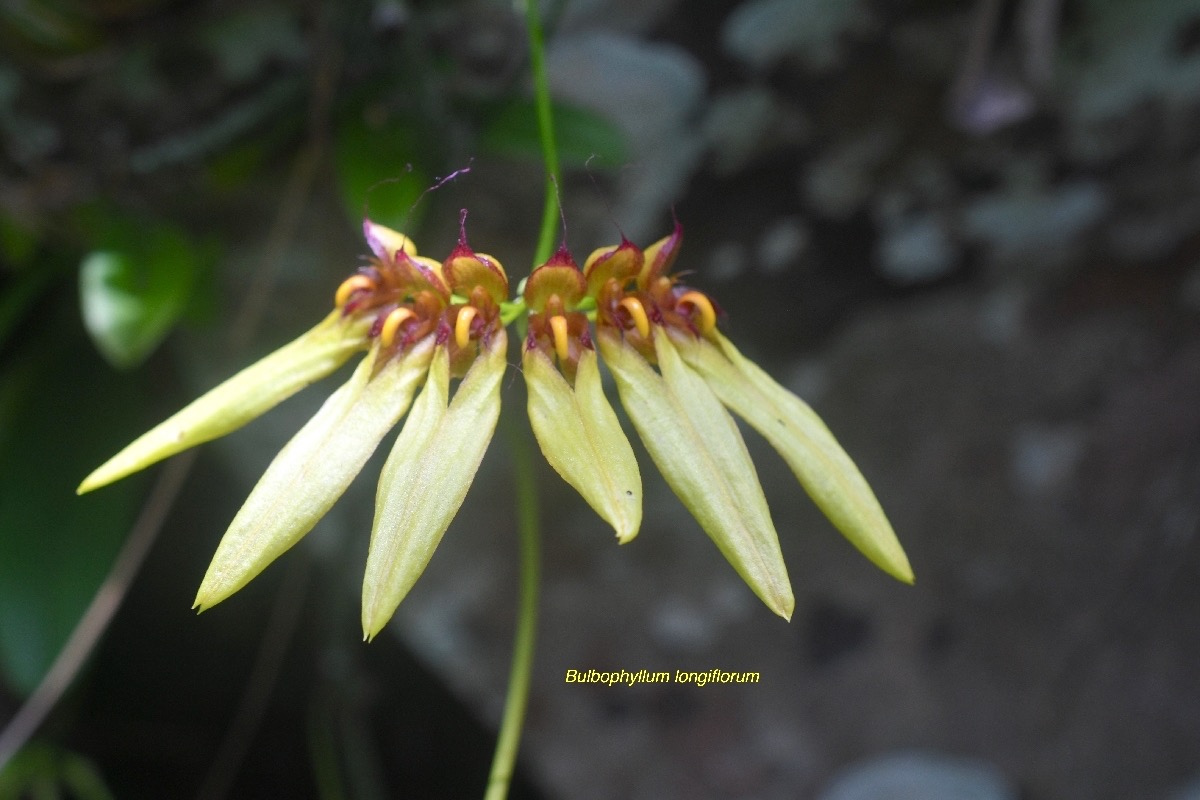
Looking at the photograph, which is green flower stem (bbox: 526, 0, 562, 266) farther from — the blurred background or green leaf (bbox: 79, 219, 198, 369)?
green leaf (bbox: 79, 219, 198, 369)

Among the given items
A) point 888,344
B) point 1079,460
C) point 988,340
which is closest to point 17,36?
point 888,344

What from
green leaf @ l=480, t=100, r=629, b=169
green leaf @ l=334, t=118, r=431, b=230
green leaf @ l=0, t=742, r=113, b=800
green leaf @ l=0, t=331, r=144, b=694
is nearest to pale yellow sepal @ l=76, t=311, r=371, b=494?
green leaf @ l=334, t=118, r=431, b=230

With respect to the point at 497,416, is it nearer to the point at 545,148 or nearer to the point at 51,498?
the point at 545,148

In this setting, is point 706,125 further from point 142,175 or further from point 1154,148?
point 142,175

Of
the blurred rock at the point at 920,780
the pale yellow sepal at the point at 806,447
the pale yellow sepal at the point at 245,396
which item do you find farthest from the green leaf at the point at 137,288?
the blurred rock at the point at 920,780

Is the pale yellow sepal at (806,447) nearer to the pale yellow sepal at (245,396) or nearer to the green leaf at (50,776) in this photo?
the pale yellow sepal at (245,396)

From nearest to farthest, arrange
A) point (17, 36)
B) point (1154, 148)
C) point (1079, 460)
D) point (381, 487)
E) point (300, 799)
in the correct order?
point (381, 487)
point (17, 36)
point (1154, 148)
point (1079, 460)
point (300, 799)

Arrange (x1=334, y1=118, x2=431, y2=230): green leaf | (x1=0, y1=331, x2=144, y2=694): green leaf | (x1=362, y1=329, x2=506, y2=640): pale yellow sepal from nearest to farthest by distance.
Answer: (x1=362, y1=329, x2=506, y2=640): pale yellow sepal, (x1=334, y1=118, x2=431, y2=230): green leaf, (x1=0, y1=331, x2=144, y2=694): green leaf
